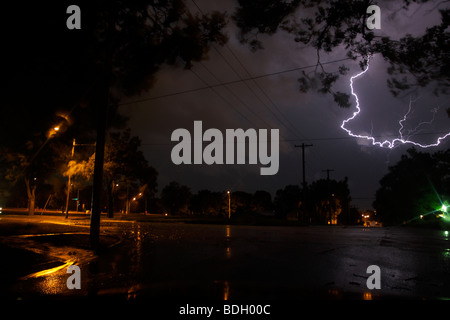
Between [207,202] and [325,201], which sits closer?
[325,201]

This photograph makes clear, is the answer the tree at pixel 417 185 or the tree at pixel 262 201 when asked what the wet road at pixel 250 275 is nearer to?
the tree at pixel 417 185

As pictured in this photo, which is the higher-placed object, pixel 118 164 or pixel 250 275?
pixel 118 164

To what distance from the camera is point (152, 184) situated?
61.5 meters

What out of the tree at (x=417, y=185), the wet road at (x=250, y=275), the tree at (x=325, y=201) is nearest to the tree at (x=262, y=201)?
the tree at (x=325, y=201)

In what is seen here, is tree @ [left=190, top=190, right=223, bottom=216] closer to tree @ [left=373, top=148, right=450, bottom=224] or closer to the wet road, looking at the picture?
tree @ [left=373, top=148, right=450, bottom=224]

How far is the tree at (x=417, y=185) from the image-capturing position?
52.5 metres

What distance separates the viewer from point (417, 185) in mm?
55250

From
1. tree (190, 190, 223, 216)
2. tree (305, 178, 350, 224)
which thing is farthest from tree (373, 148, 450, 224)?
tree (190, 190, 223, 216)

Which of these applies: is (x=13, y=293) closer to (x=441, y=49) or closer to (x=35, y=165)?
(x=441, y=49)

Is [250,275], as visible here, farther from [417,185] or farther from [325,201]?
[325,201]

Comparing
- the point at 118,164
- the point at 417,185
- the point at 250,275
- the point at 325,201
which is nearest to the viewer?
the point at 250,275

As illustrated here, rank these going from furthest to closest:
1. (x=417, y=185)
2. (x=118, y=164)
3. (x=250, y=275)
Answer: (x=417, y=185) < (x=118, y=164) < (x=250, y=275)

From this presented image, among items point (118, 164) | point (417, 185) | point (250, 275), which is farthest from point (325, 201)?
point (250, 275)
